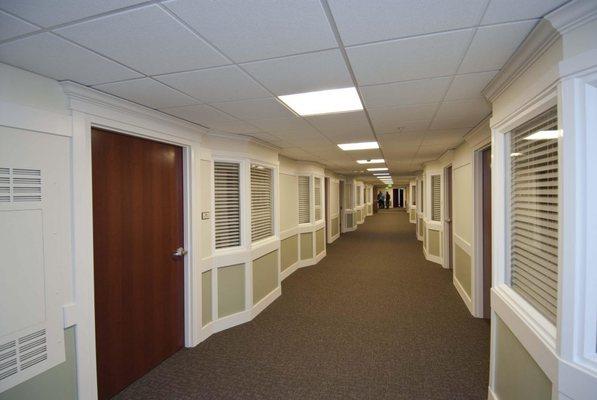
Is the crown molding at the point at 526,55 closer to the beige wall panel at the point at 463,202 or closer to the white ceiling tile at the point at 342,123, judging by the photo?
the white ceiling tile at the point at 342,123

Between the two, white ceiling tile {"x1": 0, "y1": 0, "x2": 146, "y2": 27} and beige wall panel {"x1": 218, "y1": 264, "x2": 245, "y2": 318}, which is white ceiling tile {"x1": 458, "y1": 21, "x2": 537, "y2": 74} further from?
beige wall panel {"x1": 218, "y1": 264, "x2": 245, "y2": 318}

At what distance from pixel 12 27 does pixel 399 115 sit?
8.94 feet

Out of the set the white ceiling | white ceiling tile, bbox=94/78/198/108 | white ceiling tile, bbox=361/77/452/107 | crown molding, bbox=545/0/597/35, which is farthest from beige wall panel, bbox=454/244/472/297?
white ceiling tile, bbox=94/78/198/108

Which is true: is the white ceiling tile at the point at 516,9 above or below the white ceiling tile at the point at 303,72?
below

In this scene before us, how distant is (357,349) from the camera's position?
10.5 feet

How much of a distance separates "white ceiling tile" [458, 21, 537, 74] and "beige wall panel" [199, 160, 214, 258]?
8.86ft

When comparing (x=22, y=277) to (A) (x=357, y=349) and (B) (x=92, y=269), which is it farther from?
(A) (x=357, y=349)

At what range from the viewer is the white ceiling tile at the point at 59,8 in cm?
119

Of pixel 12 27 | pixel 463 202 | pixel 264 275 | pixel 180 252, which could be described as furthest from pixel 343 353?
pixel 12 27

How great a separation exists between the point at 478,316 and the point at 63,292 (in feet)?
14.4

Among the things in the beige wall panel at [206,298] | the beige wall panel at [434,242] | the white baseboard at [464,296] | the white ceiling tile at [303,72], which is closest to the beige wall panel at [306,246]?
the beige wall panel at [434,242]

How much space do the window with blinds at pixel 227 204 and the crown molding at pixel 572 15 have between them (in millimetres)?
3278

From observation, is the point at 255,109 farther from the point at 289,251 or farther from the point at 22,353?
the point at 289,251

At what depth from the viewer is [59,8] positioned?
48.3 inches
